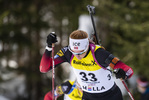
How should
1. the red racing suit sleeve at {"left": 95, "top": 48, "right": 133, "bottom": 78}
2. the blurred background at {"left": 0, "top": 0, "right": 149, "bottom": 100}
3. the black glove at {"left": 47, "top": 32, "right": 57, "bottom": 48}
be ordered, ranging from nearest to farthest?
the red racing suit sleeve at {"left": 95, "top": 48, "right": 133, "bottom": 78}, the black glove at {"left": 47, "top": 32, "right": 57, "bottom": 48}, the blurred background at {"left": 0, "top": 0, "right": 149, "bottom": 100}

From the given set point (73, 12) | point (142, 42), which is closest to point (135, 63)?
point (142, 42)

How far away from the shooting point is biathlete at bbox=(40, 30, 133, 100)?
Answer: 275 centimetres

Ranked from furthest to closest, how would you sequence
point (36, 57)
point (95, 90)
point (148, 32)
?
point (36, 57) < point (148, 32) < point (95, 90)

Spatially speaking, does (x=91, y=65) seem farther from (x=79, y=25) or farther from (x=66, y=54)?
(x=79, y=25)

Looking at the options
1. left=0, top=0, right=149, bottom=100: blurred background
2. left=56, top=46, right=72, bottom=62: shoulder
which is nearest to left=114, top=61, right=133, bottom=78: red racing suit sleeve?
left=56, top=46, right=72, bottom=62: shoulder

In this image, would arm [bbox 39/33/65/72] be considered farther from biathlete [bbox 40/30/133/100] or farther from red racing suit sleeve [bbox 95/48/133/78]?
red racing suit sleeve [bbox 95/48/133/78]

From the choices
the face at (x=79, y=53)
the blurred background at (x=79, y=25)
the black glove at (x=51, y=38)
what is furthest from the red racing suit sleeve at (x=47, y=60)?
the blurred background at (x=79, y=25)

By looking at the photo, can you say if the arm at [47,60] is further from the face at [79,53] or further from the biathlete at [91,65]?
the face at [79,53]

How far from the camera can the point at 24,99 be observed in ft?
35.0

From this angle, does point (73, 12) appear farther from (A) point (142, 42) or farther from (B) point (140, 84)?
(B) point (140, 84)

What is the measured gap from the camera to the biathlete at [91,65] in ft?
9.03

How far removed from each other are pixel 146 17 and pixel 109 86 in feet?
19.6

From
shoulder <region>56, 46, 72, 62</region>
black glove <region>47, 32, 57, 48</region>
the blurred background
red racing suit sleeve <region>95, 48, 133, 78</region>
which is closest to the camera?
red racing suit sleeve <region>95, 48, 133, 78</region>

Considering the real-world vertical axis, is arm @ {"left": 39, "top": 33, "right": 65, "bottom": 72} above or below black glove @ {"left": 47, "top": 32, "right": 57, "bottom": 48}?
below
